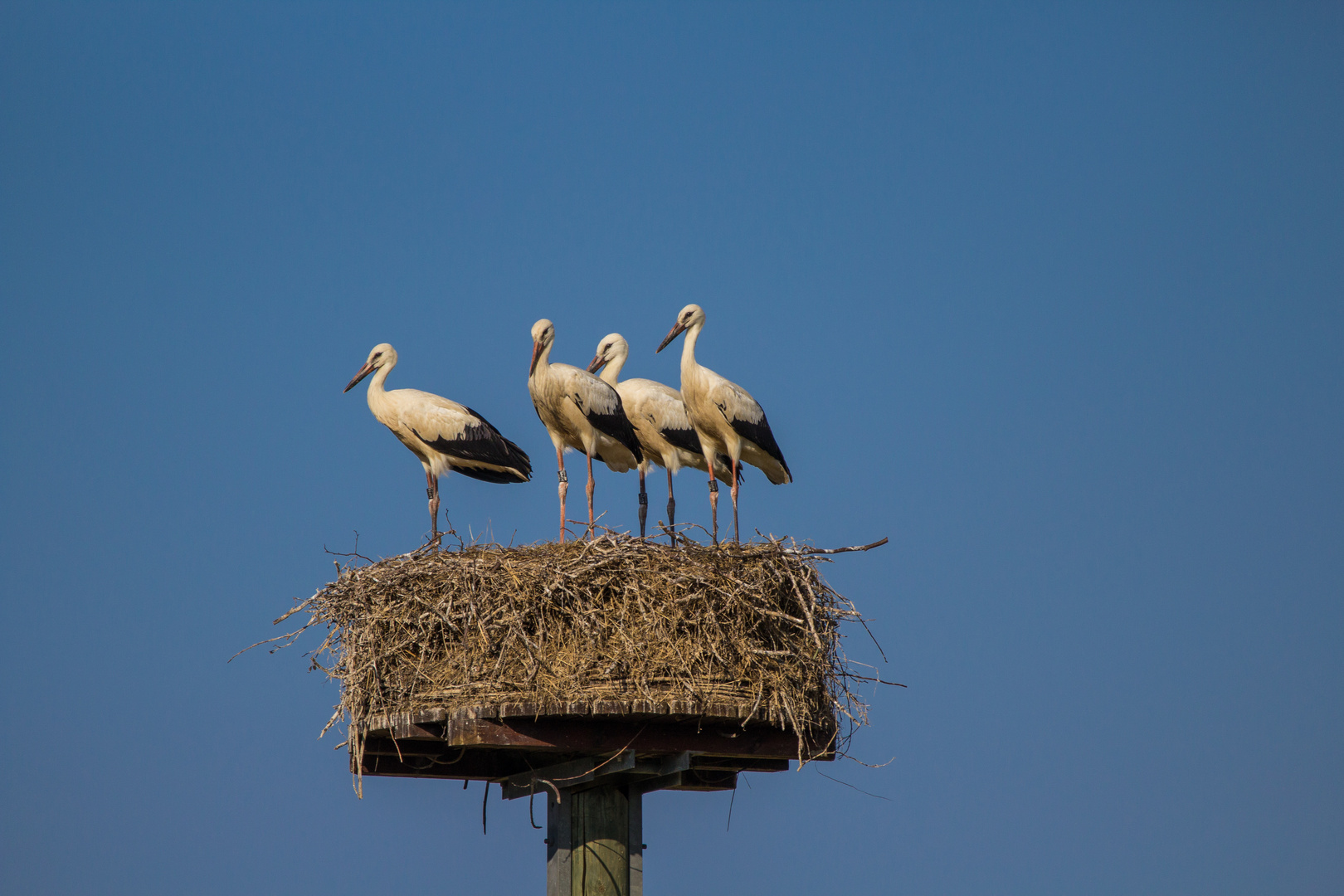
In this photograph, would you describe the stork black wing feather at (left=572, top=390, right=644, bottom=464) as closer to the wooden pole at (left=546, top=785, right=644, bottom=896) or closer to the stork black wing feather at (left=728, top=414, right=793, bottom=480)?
the stork black wing feather at (left=728, top=414, right=793, bottom=480)

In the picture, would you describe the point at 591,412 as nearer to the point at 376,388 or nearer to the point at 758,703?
the point at 376,388

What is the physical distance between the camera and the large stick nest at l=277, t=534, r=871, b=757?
7809 millimetres

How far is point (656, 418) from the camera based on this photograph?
42.5 ft

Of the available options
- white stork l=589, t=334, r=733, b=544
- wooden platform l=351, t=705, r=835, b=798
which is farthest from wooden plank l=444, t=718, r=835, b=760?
white stork l=589, t=334, r=733, b=544

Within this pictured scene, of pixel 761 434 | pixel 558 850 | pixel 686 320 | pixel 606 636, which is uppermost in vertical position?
pixel 686 320

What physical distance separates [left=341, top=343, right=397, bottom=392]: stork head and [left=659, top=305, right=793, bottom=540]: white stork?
2508 millimetres

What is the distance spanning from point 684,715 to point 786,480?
18.0 feet

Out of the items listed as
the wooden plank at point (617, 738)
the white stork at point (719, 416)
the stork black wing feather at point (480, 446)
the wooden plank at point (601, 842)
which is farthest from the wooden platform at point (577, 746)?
the stork black wing feather at point (480, 446)

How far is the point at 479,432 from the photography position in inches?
507

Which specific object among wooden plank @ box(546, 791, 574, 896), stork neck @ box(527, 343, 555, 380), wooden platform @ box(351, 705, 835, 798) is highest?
stork neck @ box(527, 343, 555, 380)

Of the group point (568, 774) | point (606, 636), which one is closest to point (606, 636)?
point (606, 636)

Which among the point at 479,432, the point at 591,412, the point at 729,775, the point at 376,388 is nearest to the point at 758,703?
the point at 729,775

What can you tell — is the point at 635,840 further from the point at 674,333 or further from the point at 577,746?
the point at 674,333

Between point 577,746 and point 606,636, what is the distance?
588mm
